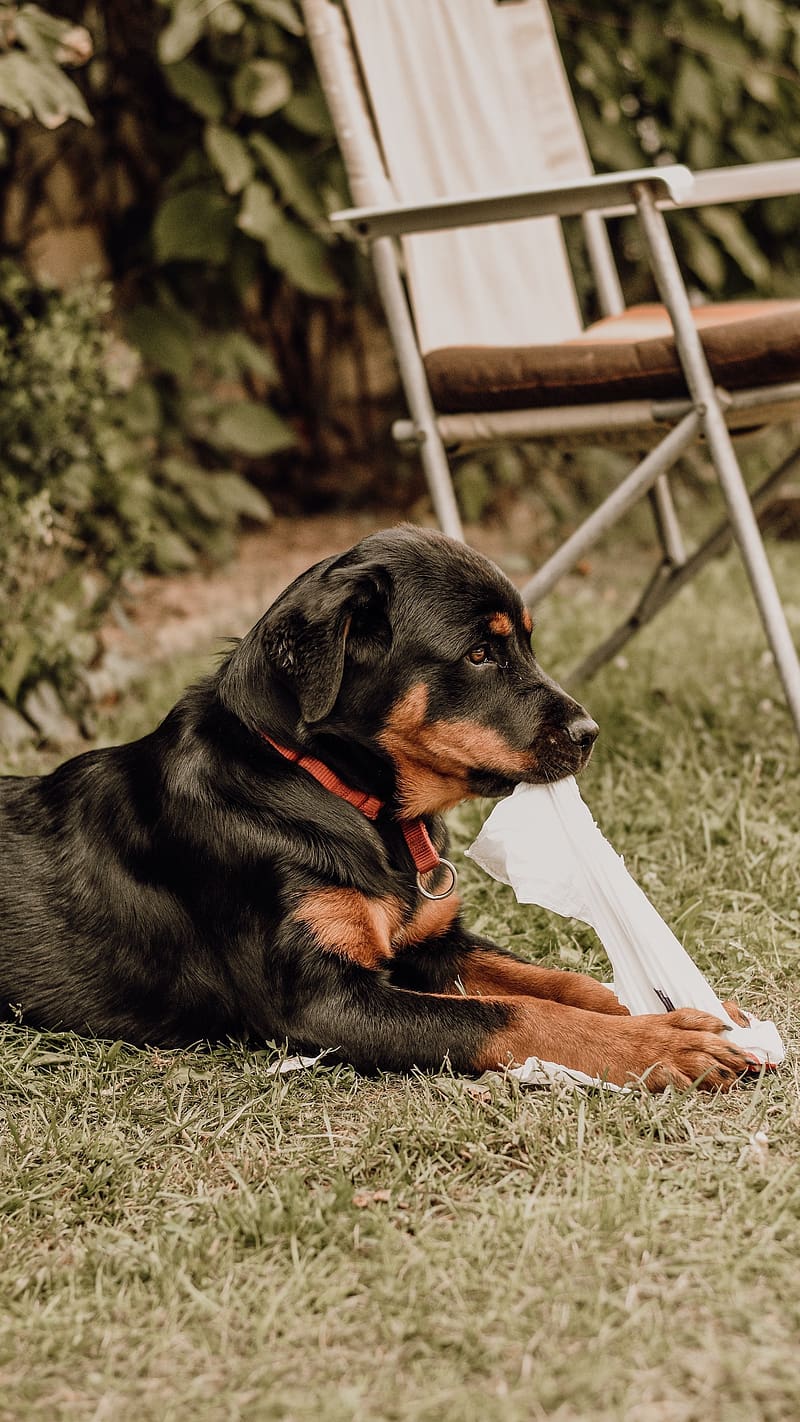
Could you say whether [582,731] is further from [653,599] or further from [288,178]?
[288,178]

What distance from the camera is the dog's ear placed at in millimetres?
2281

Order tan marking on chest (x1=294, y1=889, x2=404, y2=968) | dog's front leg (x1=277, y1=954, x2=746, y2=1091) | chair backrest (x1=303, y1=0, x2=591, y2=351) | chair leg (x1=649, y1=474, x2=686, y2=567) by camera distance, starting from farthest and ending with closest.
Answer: chair leg (x1=649, y1=474, x2=686, y2=567)
chair backrest (x1=303, y1=0, x2=591, y2=351)
tan marking on chest (x1=294, y1=889, x2=404, y2=968)
dog's front leg (x1=277, y1=954, x2=746, y2=1091)

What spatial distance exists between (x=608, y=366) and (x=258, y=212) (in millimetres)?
2038

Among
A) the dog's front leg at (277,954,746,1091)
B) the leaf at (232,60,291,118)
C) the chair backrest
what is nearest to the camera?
the dog's front leg at (277,954,746,1091)

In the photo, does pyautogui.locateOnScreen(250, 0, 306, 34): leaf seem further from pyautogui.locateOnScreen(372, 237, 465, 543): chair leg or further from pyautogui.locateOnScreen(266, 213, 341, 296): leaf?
pyautogui.locateOnScreen(372, 237, 465, 543): chair leg

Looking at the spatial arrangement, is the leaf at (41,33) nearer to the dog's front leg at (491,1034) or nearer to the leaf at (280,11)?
the leaf at (280,11)

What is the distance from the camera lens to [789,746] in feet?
12.2

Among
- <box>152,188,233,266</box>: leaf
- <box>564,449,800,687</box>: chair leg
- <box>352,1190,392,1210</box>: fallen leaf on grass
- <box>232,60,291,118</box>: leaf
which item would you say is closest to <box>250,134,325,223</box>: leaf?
<box>232,60,291,118</box>: leaf

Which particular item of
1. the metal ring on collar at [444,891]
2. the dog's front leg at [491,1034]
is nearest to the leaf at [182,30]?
the metal ring on collar at [444,891]

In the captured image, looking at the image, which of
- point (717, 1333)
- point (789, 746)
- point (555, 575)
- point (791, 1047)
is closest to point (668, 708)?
point (789, 746)

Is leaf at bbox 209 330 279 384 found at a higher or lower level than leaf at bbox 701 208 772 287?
higher

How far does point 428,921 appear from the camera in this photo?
2.47 metres

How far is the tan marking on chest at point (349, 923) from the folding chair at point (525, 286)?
3.37 ft

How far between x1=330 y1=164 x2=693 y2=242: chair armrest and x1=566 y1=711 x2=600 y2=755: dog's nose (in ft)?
4.15
